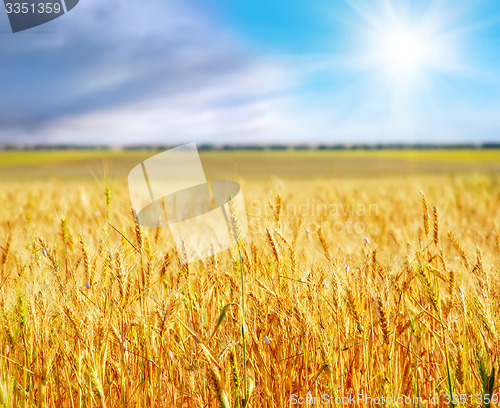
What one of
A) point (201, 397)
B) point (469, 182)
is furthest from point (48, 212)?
point (469, 182)

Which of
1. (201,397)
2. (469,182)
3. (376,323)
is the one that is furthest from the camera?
(469,182)

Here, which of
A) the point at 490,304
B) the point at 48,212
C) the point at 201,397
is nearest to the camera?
the point at 490,304

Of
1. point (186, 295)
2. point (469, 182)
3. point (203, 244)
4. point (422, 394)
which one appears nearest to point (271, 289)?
point (186, 295)

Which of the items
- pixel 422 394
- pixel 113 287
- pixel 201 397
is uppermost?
pixel 113 287

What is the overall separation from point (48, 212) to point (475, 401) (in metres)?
5.03

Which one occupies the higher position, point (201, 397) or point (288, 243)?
point (288, 243)

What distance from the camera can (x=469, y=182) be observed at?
42.4 feet

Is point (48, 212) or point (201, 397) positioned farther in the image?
point (48, 212)

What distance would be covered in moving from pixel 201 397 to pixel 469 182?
13235mm

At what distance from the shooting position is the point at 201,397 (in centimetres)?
180

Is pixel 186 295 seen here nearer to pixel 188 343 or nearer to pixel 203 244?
pixel 188 343

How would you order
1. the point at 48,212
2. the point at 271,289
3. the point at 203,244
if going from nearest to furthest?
the point at 271,289, the point at 203,244, the point at 48,212

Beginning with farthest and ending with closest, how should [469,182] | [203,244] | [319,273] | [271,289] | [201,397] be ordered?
[469,182] → [203,244] → [319,273] → [271,289] → [201,397]

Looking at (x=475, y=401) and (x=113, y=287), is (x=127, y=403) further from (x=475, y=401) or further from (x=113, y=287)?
(x=475, y=401)
